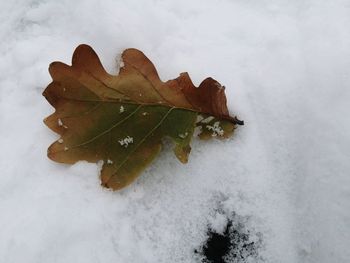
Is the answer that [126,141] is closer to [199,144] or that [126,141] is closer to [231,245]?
[199,144]

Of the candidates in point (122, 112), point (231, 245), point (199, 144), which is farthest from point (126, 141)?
point (231, 245)

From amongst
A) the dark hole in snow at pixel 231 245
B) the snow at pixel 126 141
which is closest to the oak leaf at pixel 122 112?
the snow at pixel 126 141

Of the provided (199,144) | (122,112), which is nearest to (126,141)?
(122,112)

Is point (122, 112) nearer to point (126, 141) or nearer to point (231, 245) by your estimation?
point (126, 141)

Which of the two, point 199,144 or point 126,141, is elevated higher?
point 199,144
